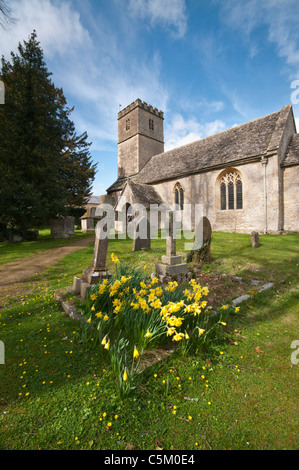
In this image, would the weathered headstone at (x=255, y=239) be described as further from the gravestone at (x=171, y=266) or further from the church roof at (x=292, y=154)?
the church roof at (x=292, y=154)

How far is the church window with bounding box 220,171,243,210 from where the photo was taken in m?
15.5

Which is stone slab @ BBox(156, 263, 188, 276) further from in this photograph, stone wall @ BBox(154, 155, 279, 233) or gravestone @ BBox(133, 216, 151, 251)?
stone wall @ BBox(154, 155, 279, 233)

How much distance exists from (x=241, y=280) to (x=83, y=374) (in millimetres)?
4497

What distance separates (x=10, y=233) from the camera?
1295 cm

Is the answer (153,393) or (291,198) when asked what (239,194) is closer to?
(291,198)

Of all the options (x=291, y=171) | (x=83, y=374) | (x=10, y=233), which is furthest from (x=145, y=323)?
(x=291, y=171)

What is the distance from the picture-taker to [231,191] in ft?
52.5

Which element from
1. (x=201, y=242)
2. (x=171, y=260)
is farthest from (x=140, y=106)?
(x=171, y=260)

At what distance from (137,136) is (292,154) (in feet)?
58.3

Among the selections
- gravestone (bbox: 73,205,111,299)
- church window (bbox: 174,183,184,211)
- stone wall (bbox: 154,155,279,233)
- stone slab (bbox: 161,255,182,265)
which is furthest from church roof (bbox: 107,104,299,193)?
gravestone (bbox: 73,205,111,299)

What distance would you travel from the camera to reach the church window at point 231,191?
612 inches

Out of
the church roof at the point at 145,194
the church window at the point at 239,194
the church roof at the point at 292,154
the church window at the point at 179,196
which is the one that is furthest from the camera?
the church window at the point at 179,196

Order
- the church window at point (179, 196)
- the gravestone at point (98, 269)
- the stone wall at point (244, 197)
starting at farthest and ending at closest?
the church window at point (179, 196) < the stone wall at point (244, 197) < the gravestone at point (98, 269)

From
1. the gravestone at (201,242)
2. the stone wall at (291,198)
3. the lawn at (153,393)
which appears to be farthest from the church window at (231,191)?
the lawn at (153,393)
